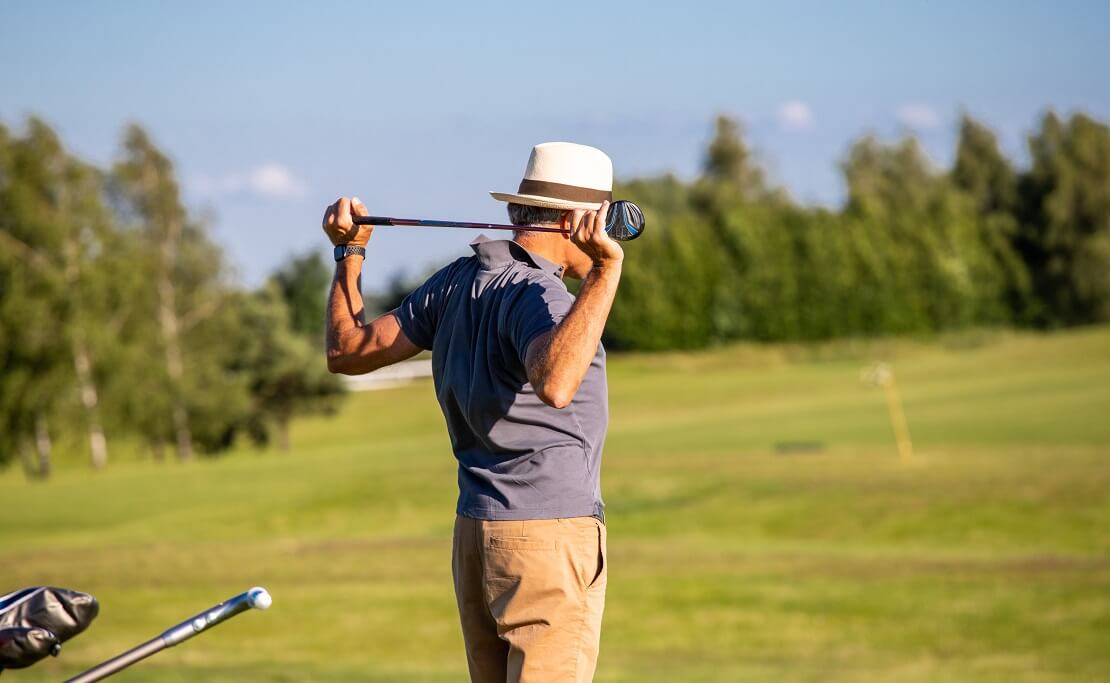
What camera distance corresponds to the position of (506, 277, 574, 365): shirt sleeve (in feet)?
9.53

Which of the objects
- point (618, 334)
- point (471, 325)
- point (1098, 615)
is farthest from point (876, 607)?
point (618, 334)

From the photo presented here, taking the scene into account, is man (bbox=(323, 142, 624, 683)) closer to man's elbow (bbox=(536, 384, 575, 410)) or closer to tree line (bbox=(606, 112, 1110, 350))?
man's elbow (bbox=(536, 384, 575, 410))

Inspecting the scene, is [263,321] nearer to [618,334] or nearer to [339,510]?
[618,334]

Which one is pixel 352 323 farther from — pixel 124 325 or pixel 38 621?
pixel 124 325

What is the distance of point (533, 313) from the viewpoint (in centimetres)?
294

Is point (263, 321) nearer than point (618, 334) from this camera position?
Yes

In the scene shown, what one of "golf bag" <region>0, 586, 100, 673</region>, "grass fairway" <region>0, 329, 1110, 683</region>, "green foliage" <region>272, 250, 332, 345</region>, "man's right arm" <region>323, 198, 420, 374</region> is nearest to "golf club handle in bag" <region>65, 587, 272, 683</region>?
"golf bag" <region>0, 586, 100, 673</region>

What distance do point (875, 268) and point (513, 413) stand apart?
55619mm

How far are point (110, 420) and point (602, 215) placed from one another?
4425 cm

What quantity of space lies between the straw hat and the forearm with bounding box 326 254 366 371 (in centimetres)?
52

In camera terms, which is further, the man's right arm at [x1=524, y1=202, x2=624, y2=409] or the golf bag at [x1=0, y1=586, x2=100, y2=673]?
the man's right arm at [x1=524, y1=202, x2=624, y2=409]

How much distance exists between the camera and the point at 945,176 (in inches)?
2793

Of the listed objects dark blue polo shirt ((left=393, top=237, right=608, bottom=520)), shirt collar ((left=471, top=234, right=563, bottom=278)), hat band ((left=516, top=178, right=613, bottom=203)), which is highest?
hat band ((left=516, top=178, right=613, bottom=203))

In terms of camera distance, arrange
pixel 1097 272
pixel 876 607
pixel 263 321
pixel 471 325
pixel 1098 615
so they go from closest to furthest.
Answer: pixel 471 325 → pixel 1098 615 → pixel 876 607 → pixel 263 321 → pixel 1097 272
